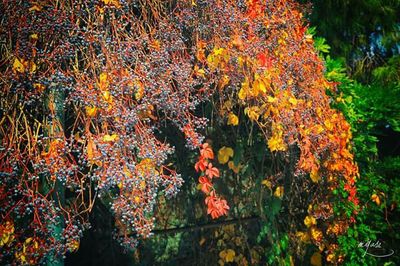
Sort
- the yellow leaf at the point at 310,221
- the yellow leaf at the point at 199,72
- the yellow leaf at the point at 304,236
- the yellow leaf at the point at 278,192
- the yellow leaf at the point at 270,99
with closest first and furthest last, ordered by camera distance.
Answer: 1. the yellow leaf at the point at 199,72
2. the yellow leaf at the point at 270,99
3. the yellow leaf at the point at 278,192
4. the yellow leaf at the point at 310,221
5. the yellow leaf at the point at 304,236

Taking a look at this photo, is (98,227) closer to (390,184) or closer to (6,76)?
(6,76)

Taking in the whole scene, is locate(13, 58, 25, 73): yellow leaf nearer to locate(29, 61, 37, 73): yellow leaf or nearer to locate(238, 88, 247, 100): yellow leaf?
locate(29, 61, 37, 73): yellow leaf

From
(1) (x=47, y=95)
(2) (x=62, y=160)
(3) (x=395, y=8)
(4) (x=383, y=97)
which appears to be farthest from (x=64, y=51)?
(3) (x=395, y=8)

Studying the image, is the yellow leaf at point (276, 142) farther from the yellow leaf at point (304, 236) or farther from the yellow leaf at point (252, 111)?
the yellow leaf at point (304, 236)

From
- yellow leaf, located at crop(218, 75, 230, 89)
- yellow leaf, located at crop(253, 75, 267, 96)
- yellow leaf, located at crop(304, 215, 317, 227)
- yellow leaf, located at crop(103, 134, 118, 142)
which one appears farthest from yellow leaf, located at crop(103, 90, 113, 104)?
yellow leaf, located at crop(304, 215, 317, 227)

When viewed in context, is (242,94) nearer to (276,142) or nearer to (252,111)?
(252,111)

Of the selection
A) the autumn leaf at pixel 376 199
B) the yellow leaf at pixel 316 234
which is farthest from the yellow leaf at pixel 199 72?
the autumn leaf at pixel 376 199

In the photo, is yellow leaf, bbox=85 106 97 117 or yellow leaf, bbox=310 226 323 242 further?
yellow leaf, bbox=310 226 323 242

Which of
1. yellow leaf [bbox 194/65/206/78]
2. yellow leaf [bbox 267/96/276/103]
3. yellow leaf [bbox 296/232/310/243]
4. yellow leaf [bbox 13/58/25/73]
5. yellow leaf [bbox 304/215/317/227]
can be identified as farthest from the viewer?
yellow leaf [bbox 296/232/310/243]

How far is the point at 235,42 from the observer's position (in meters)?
2.37

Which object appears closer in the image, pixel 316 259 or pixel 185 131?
pixel 185 131

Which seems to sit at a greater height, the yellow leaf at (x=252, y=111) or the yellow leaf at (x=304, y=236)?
the yellow leaf at (x=252, y=111)

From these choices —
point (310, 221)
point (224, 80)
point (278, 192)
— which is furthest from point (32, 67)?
point (310, 221)

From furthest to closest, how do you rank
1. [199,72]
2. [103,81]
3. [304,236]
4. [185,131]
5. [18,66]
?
[304,236] → [199,72] → [185,131] → [103,81] → [18,66]
